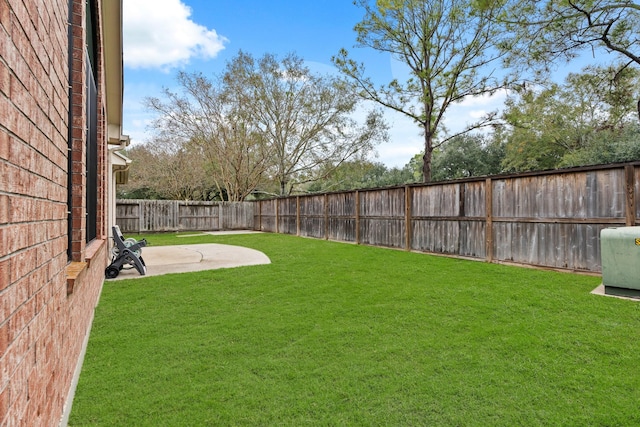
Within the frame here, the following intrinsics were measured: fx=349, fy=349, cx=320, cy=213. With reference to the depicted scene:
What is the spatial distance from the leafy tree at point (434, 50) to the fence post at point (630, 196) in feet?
38.8

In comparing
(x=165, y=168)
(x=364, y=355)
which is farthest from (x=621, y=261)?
(x=165, y=168)

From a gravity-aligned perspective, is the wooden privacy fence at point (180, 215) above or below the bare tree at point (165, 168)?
below

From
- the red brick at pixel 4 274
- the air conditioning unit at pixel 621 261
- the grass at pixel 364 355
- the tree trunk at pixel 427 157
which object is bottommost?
the grass at pixel 364 355

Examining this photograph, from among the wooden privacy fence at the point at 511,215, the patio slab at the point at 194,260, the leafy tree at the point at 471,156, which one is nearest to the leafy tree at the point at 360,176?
the leafy tree at the point at 471,156

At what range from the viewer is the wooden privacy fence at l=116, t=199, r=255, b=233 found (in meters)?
16.3

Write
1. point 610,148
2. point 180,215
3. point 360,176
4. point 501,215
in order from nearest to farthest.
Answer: point 501,215 → point 180,215 → point 610,148 → point 360,176

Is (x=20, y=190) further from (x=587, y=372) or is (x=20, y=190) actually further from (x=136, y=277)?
(x=136, y=277)

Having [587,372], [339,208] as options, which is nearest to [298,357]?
[587,372]

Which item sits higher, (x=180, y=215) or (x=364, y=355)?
(x=180, y=215)

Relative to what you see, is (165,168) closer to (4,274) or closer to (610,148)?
(4,274)

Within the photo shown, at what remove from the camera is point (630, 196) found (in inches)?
204

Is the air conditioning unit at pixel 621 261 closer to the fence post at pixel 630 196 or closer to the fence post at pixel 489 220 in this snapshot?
the fence post at pixel 630 196

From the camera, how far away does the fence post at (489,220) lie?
711cm

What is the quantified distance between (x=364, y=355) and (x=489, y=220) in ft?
17.3
